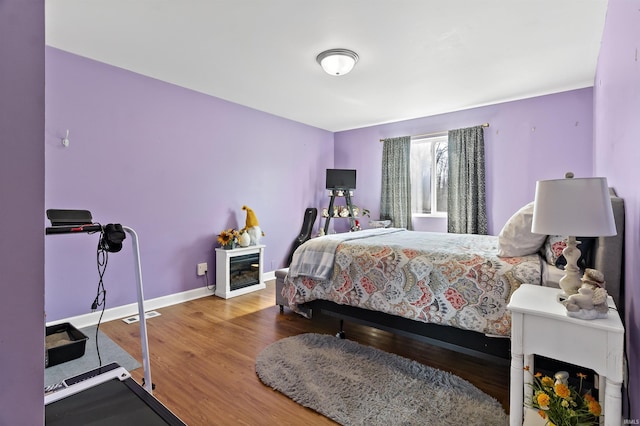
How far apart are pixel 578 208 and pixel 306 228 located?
4.18m

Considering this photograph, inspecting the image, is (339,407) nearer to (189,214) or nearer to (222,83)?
(189,214)

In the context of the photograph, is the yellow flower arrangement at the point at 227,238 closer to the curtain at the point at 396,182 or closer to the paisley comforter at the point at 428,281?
the paisley comforter at the point at 428,281

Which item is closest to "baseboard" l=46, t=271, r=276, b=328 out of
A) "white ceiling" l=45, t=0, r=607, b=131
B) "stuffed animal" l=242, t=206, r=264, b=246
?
"stuffed animal" l=242, t=206, r=264, b=246

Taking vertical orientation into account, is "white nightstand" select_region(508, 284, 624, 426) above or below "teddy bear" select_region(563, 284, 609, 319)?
below

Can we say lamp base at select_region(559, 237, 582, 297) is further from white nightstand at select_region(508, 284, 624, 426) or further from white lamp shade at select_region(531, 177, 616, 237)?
white lamp shade at select_region(531, 177, 616, 237)

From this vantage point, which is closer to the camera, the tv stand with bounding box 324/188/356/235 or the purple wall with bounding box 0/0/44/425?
the purple wall with bounding box 0/0/44/425

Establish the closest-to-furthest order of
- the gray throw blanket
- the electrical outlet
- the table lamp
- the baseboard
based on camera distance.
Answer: the table lamp < the gray throw blanket < the baseboard < the electrical outlet

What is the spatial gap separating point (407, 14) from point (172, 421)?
8.96ft

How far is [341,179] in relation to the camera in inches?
214

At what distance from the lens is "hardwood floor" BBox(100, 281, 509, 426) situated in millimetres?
1854

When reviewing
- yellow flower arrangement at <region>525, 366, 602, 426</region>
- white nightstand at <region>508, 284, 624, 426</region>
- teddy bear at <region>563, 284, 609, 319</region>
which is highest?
teddy bear at <region>563, 284, 609, 319</region>

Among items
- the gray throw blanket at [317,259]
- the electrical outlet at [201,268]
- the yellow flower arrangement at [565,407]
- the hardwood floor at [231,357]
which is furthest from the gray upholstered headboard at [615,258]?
the electrical outlet at [201,268]

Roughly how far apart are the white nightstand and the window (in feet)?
11.3

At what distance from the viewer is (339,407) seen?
1853mm
